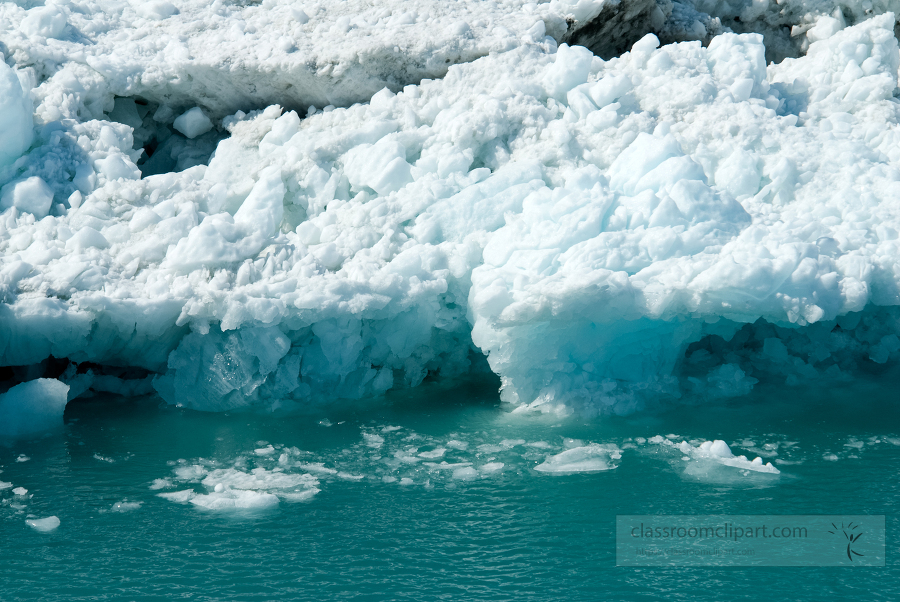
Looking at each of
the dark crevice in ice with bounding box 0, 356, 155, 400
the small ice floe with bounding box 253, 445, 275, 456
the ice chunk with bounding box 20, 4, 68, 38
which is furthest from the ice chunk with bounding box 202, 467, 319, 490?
the ice chunk with bounding box 20, 4, 68, 38

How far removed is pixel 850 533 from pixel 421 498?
2268 mm

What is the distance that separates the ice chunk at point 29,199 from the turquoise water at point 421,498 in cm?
148

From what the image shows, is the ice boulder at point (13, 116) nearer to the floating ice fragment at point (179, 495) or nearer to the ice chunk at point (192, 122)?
the ice chunk at point (192, 122)

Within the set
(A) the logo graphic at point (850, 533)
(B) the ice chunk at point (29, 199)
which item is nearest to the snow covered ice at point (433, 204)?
(B) the ice chunk at point (29, 199)

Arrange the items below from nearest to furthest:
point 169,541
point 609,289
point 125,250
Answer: point 169,541 < point 609,289 < point 125,250

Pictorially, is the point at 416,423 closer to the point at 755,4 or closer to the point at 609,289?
the point at 609,289

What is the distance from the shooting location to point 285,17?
780 cm

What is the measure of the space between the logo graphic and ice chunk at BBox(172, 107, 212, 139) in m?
6.02

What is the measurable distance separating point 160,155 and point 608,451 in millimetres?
4921

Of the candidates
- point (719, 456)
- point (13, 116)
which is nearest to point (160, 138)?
point (13, 116)

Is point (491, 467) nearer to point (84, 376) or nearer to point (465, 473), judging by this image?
point (465, 473)

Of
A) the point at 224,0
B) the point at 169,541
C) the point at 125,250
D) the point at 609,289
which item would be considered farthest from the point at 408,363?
the point at 224,0

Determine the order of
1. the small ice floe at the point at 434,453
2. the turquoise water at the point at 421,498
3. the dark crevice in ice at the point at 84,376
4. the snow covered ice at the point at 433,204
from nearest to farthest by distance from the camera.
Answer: the turquoise water at the point at 421,498
the small ice floe at the point at 434,453
the snow covered ice at the point at 433,204
the dark crevice in ice at the point at 84,376

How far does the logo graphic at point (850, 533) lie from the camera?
13.9ft
